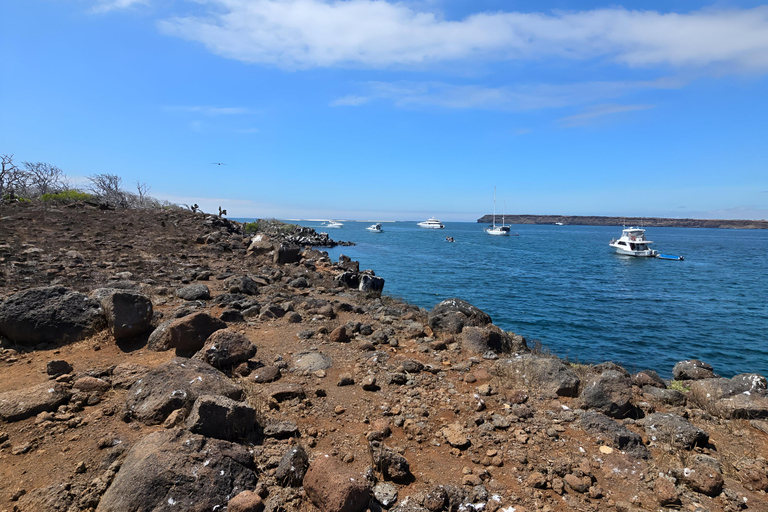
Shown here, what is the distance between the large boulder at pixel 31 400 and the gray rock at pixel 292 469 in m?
2.85

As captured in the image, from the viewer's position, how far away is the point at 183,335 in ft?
20.6

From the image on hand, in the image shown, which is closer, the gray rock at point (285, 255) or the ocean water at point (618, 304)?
the ocean water at point (618, 304)

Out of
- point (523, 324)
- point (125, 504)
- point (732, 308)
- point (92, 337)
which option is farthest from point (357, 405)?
point (732, 308)

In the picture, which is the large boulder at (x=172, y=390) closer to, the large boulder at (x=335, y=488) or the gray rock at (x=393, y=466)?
the large boulder at (x=335, y=488)

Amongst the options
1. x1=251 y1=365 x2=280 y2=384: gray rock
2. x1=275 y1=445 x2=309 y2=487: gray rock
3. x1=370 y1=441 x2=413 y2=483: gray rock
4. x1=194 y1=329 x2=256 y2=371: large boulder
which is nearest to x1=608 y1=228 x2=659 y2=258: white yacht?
x1=251 y1=365 x2=280 y2=384: gray rock

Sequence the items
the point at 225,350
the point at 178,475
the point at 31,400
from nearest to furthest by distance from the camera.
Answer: the point at 178,475
the point at 31,400
the point at 225,350

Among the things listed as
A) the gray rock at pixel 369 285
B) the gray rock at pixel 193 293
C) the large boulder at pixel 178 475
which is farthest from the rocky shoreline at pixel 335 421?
the gray rock at pixel 369 285

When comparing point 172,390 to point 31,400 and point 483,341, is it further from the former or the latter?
point 483,341

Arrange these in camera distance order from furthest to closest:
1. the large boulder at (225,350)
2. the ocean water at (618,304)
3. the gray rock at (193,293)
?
the ocean water at (618,304) < the gray rock at (193,293) < the large boulder at (225,350)

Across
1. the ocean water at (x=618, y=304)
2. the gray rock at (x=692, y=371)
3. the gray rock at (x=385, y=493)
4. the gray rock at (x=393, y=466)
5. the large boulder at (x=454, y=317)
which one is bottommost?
the ocean water at (x=618, y=304)

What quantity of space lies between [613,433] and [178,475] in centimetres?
472

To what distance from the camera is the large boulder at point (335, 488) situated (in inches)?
128

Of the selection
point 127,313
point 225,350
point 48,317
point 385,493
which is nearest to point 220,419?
point 385,493

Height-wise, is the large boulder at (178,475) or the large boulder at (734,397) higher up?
the large boulder at (178,475)
